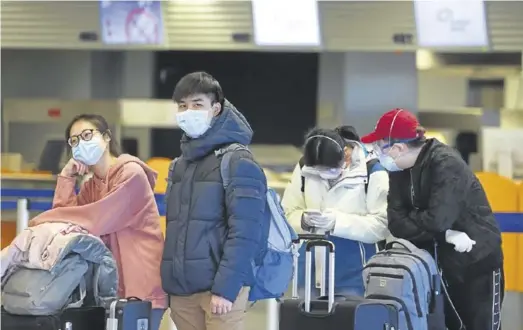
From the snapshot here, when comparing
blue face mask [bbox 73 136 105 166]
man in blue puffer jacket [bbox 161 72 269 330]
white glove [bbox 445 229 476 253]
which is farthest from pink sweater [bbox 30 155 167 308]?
white glove [bbox 445 229 476 253]

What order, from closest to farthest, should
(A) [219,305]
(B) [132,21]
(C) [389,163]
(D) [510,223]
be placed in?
(A) [219,305]
(C) [389,163]
(D) [510,223]
(B) [132,21]

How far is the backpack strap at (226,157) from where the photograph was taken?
3143 millimetres

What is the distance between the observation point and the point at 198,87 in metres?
3.24

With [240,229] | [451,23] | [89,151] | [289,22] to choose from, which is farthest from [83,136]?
[451,23]

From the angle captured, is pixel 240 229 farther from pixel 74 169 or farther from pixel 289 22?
pixel 289 22

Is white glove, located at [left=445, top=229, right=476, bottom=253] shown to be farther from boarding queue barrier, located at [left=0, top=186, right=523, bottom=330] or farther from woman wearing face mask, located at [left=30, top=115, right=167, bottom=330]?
boarding queue barrier, located at [left=0, top=186, right=523, bottom=330]

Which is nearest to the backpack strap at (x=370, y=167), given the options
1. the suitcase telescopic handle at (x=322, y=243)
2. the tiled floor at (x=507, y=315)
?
the suitcase telescopic handle at (x=322, y=243)

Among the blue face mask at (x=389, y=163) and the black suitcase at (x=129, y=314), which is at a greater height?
the blue face mask at (x=389, y=163)

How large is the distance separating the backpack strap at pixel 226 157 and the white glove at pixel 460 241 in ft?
3.65

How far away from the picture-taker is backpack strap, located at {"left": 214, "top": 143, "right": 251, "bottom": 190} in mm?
3143

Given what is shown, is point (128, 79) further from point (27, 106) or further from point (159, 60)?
point (27, 106)

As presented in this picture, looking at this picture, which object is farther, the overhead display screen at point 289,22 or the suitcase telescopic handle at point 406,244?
the overhead display screen at point 289,22

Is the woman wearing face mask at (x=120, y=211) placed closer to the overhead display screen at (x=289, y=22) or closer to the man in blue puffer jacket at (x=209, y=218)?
the man in blue puffer jacket at (x=209, y=218)

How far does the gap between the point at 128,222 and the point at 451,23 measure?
194 inches
